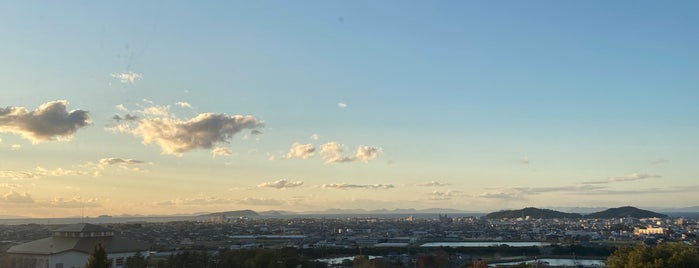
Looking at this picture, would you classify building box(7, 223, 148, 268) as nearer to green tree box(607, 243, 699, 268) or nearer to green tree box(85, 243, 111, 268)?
green tree box(85, 243, 111, 268)

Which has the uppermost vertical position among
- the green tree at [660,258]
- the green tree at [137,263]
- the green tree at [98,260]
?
the green tree at [98,260]

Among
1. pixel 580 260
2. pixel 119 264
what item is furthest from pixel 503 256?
pixel 119 264

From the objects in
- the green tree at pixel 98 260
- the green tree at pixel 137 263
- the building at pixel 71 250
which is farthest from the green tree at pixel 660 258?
the building at pixel 71 250

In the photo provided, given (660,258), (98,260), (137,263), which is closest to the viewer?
(98,260)

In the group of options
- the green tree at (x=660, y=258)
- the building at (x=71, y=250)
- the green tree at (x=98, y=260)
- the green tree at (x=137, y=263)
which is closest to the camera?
the green tree at (x=98, y=260)

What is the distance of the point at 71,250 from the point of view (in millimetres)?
37094

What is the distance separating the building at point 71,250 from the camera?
121 ft

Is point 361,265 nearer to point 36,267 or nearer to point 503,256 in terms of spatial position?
point 36,267

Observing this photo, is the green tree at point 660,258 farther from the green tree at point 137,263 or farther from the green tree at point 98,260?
the green tree at point 137,263

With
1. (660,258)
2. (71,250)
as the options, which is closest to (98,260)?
(71,250)

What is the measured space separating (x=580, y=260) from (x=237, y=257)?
47.2m

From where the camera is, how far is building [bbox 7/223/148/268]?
36906 millimetres

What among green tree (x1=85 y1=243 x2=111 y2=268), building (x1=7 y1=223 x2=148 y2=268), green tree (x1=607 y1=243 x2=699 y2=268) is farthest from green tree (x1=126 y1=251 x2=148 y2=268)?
green tree (x1=607 y1=243 x2=699 y2=268)

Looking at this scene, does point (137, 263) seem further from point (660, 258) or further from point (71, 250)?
point (660, 258)
